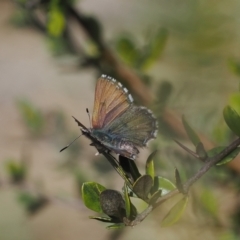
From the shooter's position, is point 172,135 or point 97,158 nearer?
point 172,135

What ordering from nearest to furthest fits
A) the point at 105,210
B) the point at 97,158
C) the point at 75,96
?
the point at 105,210 < the point at 97,158 < the point at 75,96

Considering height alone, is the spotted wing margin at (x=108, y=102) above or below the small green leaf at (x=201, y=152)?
above

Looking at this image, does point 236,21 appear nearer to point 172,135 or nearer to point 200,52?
point 200,52

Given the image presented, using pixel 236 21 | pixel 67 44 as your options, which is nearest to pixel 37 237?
pixel 67 44

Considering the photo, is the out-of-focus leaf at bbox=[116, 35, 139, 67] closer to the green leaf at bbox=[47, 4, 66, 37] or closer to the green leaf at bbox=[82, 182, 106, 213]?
the green leaf at bbox=[47, 4, 66, 37]

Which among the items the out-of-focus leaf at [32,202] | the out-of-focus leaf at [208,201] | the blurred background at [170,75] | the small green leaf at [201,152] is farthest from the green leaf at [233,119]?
the out-of-focus leaf at [32,202]

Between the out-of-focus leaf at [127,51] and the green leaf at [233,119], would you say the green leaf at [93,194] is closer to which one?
the green leaf at [233,119]

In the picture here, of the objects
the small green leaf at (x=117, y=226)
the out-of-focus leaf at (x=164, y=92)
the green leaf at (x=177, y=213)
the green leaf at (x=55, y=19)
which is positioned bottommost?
the green leaf at (x=177, y=213)

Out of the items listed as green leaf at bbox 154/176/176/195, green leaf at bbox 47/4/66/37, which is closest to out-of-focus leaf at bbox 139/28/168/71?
green leaf at bbox 47/4/66/37
